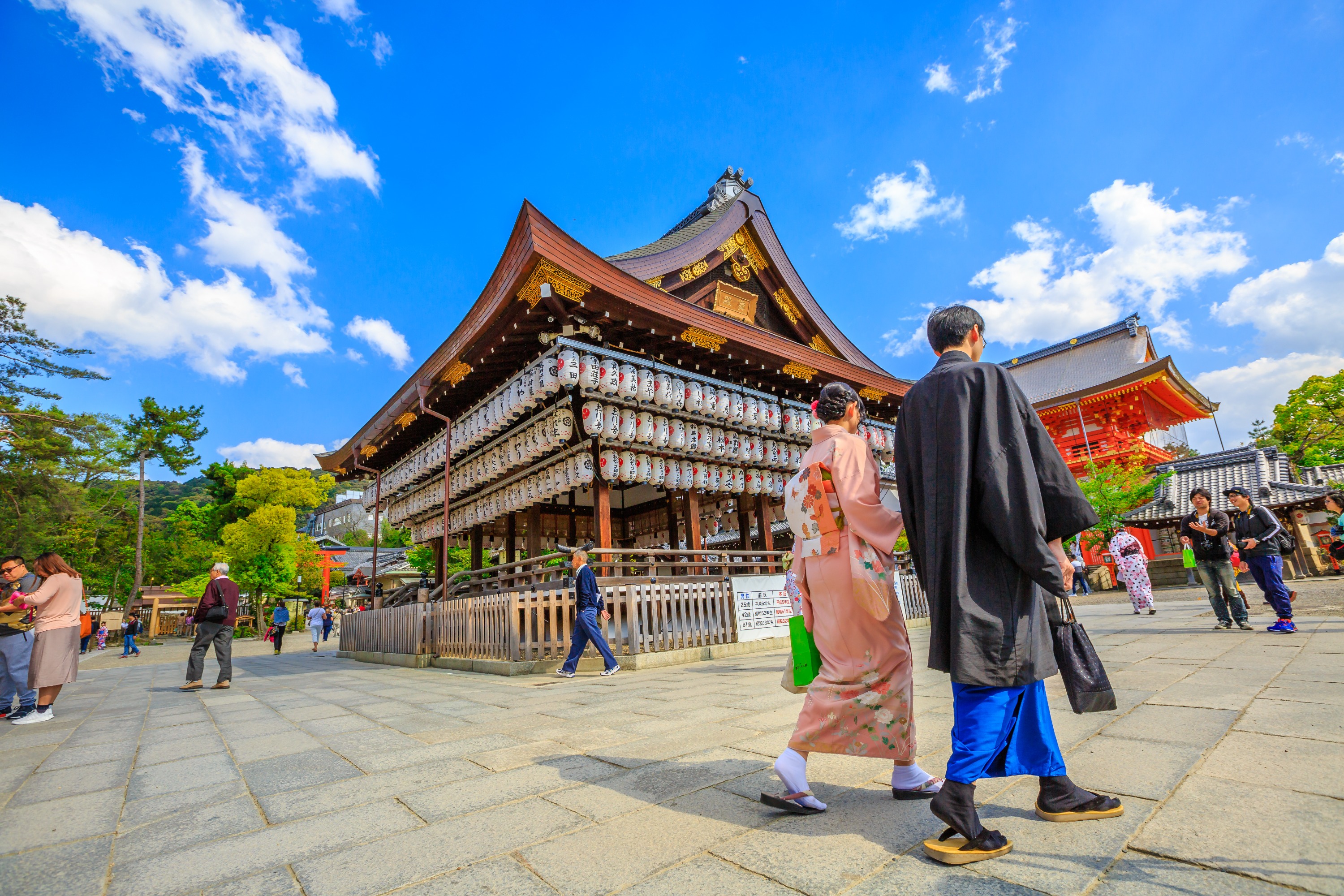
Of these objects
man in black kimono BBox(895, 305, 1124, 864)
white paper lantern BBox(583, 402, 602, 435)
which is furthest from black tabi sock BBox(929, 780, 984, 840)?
white paper lantern BBox(583, 402, 602, 435)

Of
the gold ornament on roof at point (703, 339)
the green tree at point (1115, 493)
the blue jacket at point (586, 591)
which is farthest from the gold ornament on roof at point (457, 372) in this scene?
the green tree at point (1115, 493)

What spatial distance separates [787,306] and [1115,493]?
13.3 metres

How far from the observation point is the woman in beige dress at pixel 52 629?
566 cm

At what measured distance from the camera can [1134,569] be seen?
34.1 ft

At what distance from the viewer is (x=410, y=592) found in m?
13.9

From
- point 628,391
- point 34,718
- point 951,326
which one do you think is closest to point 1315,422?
point 628,391

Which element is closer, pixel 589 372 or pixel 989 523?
pixel 989 523

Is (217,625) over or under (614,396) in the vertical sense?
under

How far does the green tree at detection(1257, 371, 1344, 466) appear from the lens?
2533cm

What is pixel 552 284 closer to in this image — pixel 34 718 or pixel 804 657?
pixel 804 657

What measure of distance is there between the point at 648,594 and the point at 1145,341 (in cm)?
3135

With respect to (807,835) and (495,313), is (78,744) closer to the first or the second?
(807,835)

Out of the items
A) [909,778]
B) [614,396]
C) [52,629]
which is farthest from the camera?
[614,396]

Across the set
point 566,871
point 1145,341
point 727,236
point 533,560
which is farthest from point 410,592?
point 1145,341
